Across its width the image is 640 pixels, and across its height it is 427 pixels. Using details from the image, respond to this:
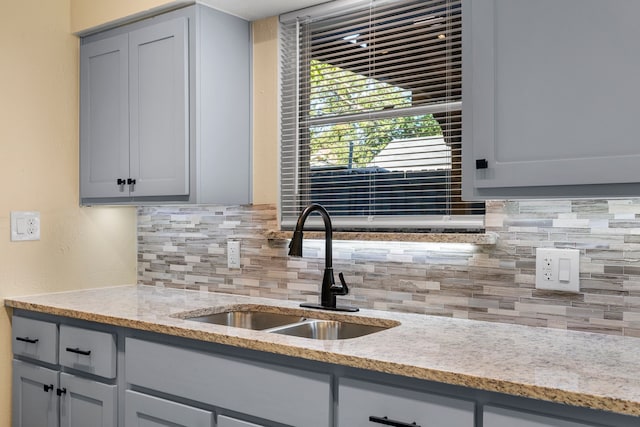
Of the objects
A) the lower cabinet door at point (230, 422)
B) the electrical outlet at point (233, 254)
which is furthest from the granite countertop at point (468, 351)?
the electrical outlet at point (233, 254)

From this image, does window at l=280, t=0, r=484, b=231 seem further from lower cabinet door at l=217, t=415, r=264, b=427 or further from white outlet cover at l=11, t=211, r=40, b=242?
white outlet cover at l=11, t=211, r=40, b=242

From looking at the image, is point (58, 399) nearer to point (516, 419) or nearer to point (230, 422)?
point (230, 422)

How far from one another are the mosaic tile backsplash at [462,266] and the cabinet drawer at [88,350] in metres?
0.67

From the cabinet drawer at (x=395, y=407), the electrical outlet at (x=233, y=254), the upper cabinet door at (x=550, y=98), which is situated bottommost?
the cabinet drawer at (x=395, y=407)

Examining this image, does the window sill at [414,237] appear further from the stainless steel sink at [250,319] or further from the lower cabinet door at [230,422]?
the lower cabinet door at [230,422]

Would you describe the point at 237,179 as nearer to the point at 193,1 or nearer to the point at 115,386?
the point at 193,1

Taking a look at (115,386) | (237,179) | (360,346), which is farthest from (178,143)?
(360,346)

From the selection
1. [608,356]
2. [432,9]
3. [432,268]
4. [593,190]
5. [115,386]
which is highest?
[432,9]

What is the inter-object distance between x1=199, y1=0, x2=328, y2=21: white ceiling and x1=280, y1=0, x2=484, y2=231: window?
53mm

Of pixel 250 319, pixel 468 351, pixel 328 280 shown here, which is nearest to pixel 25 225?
pixel 250 319

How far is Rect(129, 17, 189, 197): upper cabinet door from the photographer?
2.51 metres

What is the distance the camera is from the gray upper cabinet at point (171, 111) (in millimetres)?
2500

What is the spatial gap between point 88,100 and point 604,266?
2.32 metres

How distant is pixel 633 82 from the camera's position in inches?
58.4
